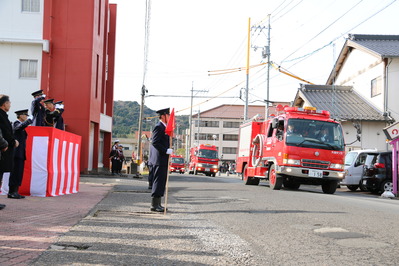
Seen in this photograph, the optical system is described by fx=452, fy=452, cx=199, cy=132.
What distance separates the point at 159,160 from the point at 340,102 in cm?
2682

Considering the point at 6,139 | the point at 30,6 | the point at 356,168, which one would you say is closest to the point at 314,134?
the point at 356,168

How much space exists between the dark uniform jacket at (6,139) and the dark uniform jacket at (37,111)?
295 cm

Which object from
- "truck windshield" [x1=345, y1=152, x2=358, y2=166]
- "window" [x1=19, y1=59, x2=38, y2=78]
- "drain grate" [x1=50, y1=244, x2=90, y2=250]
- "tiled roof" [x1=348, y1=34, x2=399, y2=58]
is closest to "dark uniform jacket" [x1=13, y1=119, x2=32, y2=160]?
"drain grate" [x1=50, y1=244, x2=90, y2=250]

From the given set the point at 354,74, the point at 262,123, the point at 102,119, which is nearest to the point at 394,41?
the point at 354,74

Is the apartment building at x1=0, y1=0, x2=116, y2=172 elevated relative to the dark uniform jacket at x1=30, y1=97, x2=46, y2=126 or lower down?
elevated

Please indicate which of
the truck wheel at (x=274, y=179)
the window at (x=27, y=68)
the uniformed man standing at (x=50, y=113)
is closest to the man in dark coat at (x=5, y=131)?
the uniformed man standing at (x=50, y=113)

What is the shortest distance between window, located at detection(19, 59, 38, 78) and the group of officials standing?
47.8ft

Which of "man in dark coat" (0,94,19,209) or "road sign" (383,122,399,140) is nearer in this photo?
"man in dark coat" (0,94,19,209)

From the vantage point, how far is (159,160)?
8.31 m

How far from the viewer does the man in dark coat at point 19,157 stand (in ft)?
30.4

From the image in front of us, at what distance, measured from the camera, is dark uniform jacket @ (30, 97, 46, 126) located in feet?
34.9

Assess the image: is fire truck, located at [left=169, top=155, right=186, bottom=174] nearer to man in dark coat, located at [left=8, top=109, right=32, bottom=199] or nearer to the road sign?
the road sign

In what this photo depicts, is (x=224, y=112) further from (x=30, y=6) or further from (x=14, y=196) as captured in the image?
(x=14, y=196)

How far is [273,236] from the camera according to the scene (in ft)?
19.9
